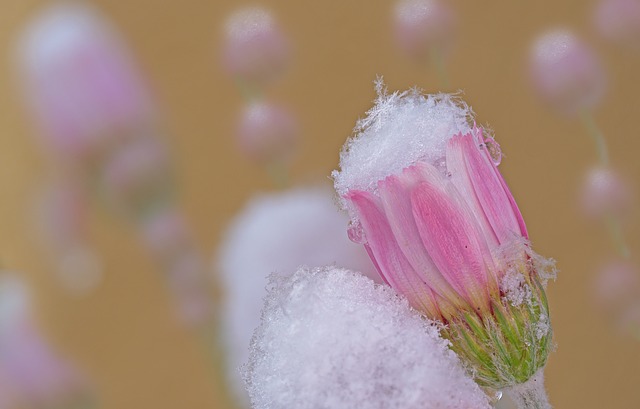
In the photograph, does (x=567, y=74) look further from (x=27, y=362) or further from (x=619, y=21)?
(x=27, y=362)

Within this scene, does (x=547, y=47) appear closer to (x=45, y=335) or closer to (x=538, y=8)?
(x=538, y=8)

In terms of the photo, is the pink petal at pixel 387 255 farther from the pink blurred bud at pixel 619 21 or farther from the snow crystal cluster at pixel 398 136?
the pink blurred bud at pixel 619 21

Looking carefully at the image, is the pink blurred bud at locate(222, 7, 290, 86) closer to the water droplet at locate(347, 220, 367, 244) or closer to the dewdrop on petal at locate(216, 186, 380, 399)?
the dewdrop on petal at locate(216, 186, 380, 399)

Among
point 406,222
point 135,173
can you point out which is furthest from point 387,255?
point 135,173

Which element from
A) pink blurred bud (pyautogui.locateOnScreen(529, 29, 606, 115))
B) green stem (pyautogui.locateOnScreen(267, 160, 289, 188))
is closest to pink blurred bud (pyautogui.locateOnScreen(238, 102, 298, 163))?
green stem (pyautogui.locateOnScreen(267, 160, 289, 188))

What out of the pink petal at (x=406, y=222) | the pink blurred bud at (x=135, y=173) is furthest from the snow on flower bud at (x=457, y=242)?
the pink blurred bud at (x=135, y=173)

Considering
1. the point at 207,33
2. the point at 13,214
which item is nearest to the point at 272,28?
the point at 207,33
